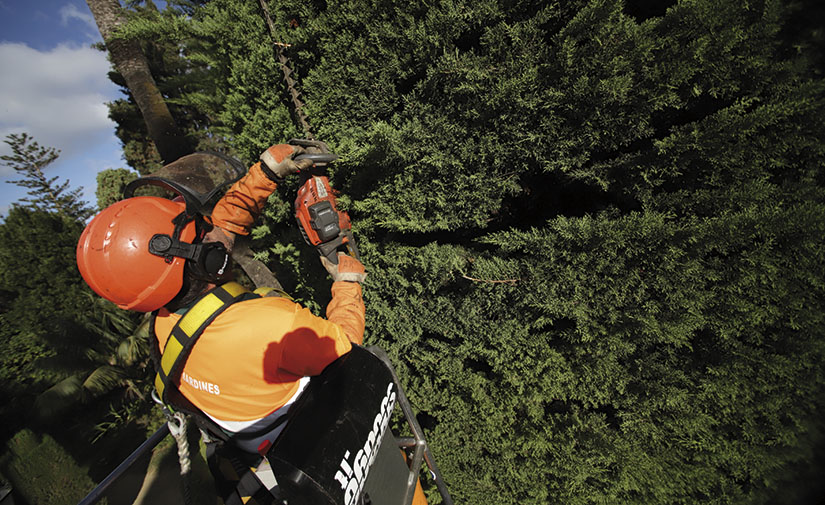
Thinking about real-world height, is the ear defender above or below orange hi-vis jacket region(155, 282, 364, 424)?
above

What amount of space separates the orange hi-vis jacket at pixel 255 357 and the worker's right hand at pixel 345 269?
58 centimetres

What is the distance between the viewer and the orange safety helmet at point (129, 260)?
1.56 m

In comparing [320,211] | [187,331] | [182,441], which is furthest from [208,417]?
[320,211]

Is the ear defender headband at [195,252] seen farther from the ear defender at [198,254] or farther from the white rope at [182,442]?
the white rope at [182,442]

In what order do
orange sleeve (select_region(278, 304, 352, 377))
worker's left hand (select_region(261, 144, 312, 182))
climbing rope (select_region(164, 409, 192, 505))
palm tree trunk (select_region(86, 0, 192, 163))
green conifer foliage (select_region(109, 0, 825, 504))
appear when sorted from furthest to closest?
palm tree trunk (select_region(86, 0, 192, 163)) < worker's left hand (select_region(261, 144, 312, 182)) < climbing rope (select_region(164, 409, 192, 505)) < orange sleeve (select_region(278, 304, 352, 377)) < green conifer foliage (select_region(109, 0, 825, 504))

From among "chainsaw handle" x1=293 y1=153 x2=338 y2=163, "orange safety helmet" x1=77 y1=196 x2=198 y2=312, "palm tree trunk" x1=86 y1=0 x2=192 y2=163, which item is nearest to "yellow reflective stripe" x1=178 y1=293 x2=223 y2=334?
"orange safety helmet" x1=77 y1=196 x2=198 y2=312

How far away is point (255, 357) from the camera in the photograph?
4.86 ft

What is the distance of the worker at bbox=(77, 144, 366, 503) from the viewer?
150 cm

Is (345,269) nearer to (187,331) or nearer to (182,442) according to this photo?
(187,331)

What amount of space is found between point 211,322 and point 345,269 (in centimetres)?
97

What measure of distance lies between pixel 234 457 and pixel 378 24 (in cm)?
349

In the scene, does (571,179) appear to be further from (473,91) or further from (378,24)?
(378,24)

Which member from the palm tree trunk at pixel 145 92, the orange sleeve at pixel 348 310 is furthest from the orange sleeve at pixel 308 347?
the palm tree trunk at pixel 145 92

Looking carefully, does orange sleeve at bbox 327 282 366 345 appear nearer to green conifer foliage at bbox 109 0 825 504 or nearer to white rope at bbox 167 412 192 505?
green conifer foliage at bbox 109 0 825 504
